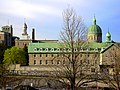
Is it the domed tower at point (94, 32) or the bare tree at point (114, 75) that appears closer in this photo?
the bare tree at point (114, 75)

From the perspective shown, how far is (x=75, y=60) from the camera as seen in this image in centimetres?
2359

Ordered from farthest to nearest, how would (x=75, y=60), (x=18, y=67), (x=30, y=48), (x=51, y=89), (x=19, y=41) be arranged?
(x=19, y=41), (x=30, y=48), (x=18, y=67), (x=51, y=89), (x=75, y=60)

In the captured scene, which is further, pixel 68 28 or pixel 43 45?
pixel 43 45

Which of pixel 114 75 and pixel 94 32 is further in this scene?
pixel 94 32

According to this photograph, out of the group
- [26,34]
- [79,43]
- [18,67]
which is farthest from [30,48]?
[79,43]

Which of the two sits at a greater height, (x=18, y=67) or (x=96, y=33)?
(x=96, y=33)

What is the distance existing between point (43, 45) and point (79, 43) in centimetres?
9295

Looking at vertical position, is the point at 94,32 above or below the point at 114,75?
above

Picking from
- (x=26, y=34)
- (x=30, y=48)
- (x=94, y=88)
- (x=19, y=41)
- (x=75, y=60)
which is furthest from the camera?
(x=26, y=34)

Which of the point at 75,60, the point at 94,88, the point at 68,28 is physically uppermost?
the point at 68,28

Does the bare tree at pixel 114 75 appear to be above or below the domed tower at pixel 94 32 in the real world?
below

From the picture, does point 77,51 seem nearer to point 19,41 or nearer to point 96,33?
point 96,33

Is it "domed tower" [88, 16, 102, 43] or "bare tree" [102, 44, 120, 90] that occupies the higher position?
"domed tower" [88, 16, 102, 43]

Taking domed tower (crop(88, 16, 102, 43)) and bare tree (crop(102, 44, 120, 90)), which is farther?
domed tower (crop(88, 16, 102, 43))
